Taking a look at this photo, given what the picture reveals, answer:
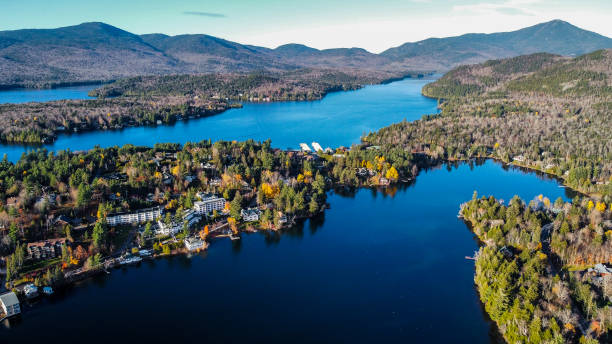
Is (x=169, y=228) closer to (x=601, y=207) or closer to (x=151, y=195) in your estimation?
(x=151, y=195)

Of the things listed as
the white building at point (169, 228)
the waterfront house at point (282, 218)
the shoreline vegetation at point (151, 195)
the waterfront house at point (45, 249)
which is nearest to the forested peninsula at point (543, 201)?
the shoreline vegetation at point (151, 195)

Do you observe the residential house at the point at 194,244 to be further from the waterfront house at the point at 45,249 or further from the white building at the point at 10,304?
the white building at the point at 10,304

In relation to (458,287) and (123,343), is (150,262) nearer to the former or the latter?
(123,343)

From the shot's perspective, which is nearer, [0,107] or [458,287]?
[458,287]

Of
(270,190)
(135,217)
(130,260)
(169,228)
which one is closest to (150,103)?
(270,190)

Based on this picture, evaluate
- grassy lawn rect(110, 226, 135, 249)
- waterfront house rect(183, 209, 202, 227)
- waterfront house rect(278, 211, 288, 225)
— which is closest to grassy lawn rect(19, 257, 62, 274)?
grassy lawn rect(110, 226, 135, 249)

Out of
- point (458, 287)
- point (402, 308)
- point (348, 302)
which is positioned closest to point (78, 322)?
point (348, 302)
